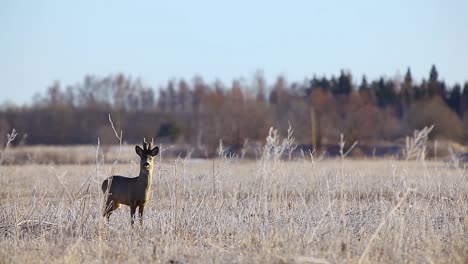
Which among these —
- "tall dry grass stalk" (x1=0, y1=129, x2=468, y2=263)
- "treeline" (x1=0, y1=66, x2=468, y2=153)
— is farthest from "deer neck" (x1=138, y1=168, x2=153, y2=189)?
"treeline" (x1=0, y1=66, x2=468, y2=153)

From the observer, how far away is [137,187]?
34.9 feet

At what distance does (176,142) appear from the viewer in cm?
5356

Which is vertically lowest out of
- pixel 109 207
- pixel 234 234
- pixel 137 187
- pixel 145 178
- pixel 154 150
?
pixel 234 234

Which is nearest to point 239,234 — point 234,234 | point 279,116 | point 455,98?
point 234,234

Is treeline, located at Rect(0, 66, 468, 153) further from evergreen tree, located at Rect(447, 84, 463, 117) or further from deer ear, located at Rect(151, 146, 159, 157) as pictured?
deer ear, located at Rect(151, 146, 159, 157)

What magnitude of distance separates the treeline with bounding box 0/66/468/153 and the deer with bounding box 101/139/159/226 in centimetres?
3289

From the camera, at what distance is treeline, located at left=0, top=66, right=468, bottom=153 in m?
51.1

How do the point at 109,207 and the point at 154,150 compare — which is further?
the point at 109,207

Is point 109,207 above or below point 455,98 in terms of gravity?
below

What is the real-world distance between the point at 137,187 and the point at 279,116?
4751 centimetres

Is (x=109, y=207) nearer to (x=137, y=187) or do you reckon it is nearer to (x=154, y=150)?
(x=137, y=187)

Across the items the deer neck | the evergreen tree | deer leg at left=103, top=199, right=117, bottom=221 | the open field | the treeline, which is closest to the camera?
the open field

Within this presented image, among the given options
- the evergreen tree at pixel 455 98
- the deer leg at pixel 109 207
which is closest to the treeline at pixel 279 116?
the evergreen tree at pixel 455 98

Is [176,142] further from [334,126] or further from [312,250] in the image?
[312,250]
